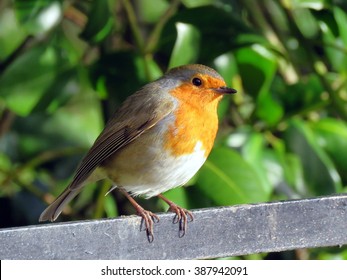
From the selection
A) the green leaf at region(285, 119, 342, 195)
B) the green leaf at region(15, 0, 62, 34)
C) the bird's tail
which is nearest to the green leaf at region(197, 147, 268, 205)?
the green leaf at region(285, 119, 342, 195)

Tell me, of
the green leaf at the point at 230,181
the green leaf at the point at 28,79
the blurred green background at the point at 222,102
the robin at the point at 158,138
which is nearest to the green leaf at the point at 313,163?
the blurred green background at the point at 222,102

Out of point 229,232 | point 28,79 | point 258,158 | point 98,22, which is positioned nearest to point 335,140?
point 258,158

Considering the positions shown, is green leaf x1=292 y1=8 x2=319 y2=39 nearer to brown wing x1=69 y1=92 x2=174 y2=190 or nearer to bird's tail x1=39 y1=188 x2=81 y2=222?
brown wing x1=69 y1=92 x2=174 y2=190

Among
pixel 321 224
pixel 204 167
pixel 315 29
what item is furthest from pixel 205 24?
pixel 321 224

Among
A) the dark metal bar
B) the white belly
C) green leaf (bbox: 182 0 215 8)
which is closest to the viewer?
the dark metal bar

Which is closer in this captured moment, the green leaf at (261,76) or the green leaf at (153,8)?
the green leaf at (261,76)

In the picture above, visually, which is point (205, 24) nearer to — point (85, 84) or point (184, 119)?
point (184, 119)

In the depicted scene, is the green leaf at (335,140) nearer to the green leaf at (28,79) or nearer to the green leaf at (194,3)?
the green leaf at (194,3)
